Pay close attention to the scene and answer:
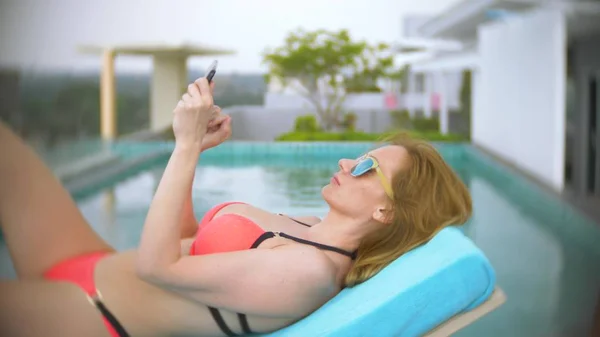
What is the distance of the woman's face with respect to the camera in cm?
109

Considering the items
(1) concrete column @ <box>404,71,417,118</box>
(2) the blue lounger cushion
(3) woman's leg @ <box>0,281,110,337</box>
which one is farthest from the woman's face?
(1) concrete column @ <box>404,71,417,118</box>

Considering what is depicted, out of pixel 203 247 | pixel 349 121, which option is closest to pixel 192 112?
pixel 203 247

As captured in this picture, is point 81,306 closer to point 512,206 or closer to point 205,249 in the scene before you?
point 205,249

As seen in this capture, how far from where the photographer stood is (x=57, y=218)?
1160 millimetres

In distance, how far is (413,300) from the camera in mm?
1032

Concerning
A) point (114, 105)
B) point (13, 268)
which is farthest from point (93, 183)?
point (13, 268)

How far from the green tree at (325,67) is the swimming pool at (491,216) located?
1.69 feet

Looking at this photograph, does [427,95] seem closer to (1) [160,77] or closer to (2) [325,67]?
(2) [325,67]

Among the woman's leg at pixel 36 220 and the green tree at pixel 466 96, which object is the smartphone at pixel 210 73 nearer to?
the woman's leg at pixel 36 220

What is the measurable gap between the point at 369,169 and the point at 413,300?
190 mm

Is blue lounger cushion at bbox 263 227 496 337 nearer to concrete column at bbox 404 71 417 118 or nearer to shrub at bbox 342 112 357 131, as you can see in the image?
shrub at bbox 342 112 357 131

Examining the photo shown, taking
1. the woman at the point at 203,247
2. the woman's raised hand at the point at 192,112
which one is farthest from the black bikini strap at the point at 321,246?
the woman's raised hand at the point at 192,112

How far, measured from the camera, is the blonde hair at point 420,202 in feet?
3.53

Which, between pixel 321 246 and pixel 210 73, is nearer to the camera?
pixel 210 73
